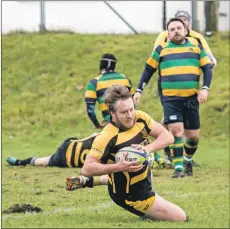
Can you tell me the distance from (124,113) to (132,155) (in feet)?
1.32

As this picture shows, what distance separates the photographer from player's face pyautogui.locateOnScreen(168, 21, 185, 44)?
40.5 feet

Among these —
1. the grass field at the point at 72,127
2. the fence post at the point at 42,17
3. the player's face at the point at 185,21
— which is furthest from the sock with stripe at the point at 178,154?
the fence post at the point at 42,17

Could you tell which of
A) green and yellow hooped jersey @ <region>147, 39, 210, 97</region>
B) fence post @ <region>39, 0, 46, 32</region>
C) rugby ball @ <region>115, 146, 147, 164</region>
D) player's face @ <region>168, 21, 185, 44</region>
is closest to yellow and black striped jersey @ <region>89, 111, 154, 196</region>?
rugby ball @ <region>115, 146, 147, 164</region>

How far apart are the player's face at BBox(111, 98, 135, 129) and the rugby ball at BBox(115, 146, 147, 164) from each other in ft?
0.87

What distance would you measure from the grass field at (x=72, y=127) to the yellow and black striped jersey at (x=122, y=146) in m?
0.33

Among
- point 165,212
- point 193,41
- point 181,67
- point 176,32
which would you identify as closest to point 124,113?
point 165,212

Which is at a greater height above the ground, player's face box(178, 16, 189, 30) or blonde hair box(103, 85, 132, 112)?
player's face box(178, 16, 189, 30)

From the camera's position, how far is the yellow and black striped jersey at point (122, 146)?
8398 mm

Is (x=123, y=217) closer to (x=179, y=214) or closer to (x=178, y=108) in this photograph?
(x=179, y=214)

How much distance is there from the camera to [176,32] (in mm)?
12430

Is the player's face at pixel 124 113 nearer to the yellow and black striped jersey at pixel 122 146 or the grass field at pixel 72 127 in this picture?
the yellow and black striped jersey at pixel 122 146

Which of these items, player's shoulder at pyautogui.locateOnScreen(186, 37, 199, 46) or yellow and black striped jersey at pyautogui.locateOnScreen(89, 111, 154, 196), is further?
player's shoulder at pyautogui.locateOnScreen(186, 37, 199, 46)

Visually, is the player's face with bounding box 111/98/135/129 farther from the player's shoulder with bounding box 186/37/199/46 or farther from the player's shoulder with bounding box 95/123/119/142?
the player's shoulder with bounding box 186/37/199/46

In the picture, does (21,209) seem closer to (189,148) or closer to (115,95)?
(115,95)
